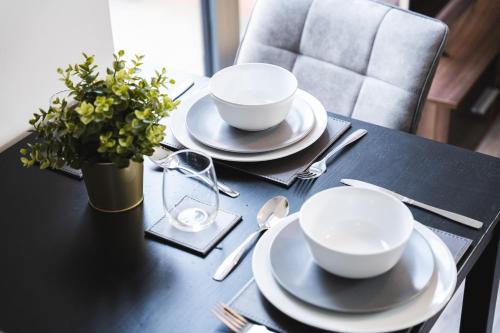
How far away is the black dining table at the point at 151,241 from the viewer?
1087 mm

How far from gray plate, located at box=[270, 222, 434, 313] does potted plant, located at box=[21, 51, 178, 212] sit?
269 mm

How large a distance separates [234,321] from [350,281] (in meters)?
0.17

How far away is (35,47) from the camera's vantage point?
1538 mm

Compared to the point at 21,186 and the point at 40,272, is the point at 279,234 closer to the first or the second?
the point at 40,272

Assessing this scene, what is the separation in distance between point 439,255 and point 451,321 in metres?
1.00

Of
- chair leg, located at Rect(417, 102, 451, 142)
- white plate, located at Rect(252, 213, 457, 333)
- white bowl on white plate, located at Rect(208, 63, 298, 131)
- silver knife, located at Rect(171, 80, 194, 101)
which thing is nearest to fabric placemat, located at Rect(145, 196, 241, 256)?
white plate, located at Rect(252, 213, 457, 333)

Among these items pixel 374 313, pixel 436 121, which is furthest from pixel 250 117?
pixel 436 121

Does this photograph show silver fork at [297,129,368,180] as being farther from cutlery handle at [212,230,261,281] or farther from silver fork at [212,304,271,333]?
silver fork at [212,304,271,333]

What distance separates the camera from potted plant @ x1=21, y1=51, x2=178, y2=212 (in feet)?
3.85

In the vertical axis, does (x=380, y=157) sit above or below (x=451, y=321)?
above

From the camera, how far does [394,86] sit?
1.72 meters

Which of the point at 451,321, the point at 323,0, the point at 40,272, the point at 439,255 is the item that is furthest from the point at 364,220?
the point at 451,321

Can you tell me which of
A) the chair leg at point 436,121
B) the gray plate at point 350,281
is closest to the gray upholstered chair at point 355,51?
the gray plate at point 350,281

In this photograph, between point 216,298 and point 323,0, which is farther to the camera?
point 323,0
